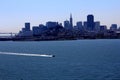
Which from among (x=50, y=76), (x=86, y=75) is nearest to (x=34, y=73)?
(x=50, y=76)

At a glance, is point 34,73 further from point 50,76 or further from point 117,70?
point 117,70

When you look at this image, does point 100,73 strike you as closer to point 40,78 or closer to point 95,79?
point 95,79

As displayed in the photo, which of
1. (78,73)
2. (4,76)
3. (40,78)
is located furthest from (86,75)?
(4,76)

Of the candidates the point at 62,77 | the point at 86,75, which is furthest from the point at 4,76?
the point at 86,75

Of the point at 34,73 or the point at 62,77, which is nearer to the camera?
the point at 62,77

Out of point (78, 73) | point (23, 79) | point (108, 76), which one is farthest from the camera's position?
point (78, 73)

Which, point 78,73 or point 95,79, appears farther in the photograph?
point 78,73

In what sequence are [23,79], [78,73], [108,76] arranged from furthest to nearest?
[78,73] < [108,76] < [23,79]

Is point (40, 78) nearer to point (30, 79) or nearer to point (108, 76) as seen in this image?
point (30, 79)
